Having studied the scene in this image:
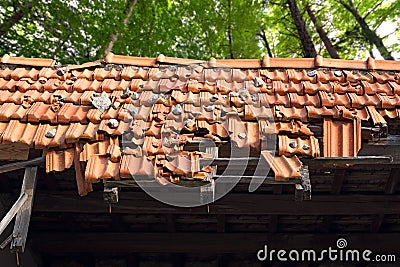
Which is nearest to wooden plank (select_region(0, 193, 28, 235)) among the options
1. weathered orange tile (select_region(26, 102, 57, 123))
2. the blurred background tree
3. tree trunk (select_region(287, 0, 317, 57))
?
weathered orange tile (select_region(26, 102, 57, 123))

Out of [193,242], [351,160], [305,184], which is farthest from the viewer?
[193,242]

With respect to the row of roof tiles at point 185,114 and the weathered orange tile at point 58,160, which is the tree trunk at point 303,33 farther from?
the weathered orange tile at point 58,160

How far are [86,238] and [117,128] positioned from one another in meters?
1.89

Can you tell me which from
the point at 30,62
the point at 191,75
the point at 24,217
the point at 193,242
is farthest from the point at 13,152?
the point at 193,242

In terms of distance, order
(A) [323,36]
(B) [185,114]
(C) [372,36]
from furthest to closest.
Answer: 1. (A) [323,36]
2. (C) [372,36]
3. (B) [185,114]

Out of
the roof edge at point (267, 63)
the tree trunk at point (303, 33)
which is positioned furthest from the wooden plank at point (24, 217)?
the tree trunk at point (303, 33)

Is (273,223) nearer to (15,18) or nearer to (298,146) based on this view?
(298,146)

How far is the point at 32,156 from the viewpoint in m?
3.02

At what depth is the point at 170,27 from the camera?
10.3m

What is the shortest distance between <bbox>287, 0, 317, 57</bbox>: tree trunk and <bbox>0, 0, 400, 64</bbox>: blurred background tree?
25 millimetres

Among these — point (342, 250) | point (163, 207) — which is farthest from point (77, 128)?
point (342, 250)

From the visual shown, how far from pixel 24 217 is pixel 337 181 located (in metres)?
2.47

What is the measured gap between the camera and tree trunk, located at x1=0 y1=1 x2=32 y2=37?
379 inches

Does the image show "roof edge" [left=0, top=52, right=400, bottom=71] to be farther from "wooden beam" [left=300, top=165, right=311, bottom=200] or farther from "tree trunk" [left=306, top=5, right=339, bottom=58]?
"tree trunk" [left=306, top=5, right=339, bottom=58]
